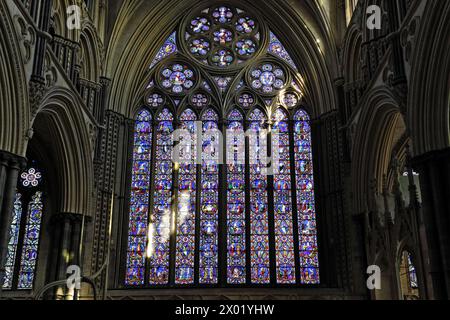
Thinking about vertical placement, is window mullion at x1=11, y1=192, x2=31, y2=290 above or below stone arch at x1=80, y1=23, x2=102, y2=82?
below

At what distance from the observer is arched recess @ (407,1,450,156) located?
11568mm

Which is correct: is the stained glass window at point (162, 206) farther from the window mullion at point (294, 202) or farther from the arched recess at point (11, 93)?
the arched recess at point (11, 93)

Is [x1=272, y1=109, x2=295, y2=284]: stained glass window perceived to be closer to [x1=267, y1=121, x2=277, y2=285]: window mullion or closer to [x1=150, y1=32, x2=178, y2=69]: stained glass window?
[x1=267, y1=121, x2=277, y2=285]: window mullion

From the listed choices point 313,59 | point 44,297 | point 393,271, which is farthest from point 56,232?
point 313,59

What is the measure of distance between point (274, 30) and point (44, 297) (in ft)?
41.3

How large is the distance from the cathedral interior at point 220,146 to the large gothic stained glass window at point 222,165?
52 mm

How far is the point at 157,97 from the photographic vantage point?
69.8ft

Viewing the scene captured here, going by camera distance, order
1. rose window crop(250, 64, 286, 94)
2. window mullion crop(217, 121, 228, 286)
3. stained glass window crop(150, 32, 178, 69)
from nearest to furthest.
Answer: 1. window mullion crop(217, 121, 228, 286)
2. rose window crop(250, 64, 286, 94)
3. stained glass window crop(150, 32, 178, 69)

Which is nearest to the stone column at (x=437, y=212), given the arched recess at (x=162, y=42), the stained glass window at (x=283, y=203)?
the stained glass window at (x=283, y=203)

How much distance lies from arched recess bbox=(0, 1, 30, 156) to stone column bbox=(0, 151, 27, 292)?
7.3 inches

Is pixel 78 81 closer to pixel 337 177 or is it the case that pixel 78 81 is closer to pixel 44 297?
pixel 44 297

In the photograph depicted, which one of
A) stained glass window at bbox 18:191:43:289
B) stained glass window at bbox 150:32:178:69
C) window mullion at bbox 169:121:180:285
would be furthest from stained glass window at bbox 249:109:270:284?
stained glass window at bbox 18:191:43:289

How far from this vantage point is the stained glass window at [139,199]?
61.3 ft

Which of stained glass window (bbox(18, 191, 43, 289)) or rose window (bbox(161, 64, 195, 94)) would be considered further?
rose window (bbox(161, 64, 195, 94))
